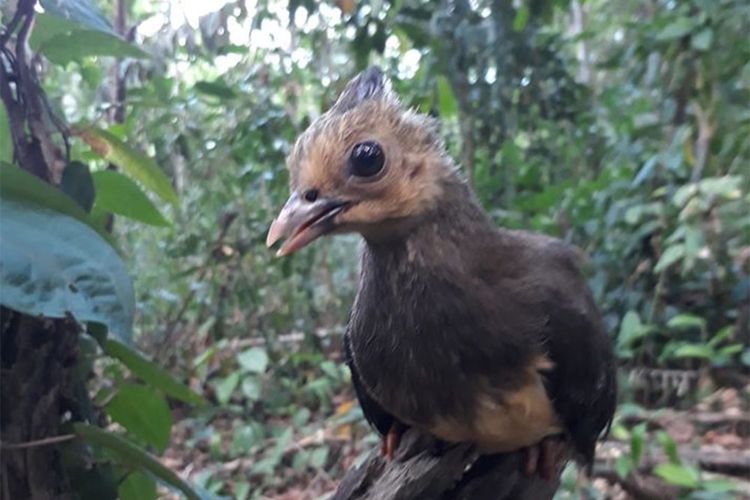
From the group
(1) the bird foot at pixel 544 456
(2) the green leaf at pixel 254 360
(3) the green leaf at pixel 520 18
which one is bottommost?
(1) the bird foot at pixel 544 456

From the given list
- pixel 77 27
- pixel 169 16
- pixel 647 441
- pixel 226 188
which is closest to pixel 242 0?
pixel 169 16

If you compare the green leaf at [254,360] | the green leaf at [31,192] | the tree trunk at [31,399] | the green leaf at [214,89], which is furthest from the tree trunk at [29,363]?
the green leaf at [254,360]

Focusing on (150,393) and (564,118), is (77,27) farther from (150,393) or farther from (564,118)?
(564,118)

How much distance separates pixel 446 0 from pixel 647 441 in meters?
1.31

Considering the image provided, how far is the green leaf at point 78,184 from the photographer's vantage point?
1.03 metres

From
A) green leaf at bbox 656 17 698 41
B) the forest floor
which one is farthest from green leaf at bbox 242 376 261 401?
green leaf at bbox 656 17 698 41

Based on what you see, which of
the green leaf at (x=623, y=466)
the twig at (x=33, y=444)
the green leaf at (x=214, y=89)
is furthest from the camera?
the green leaf at (x=623, y=466)

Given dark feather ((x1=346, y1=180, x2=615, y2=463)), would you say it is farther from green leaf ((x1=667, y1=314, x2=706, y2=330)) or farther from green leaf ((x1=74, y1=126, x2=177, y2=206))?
green leaf ((x1=667, y1=314, x2=706, y2=330))

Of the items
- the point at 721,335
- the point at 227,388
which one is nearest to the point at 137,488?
the point at 227,388

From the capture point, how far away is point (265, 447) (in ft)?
9.42

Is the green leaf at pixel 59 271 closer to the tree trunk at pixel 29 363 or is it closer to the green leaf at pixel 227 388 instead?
the tree trunk at pixel 29 363

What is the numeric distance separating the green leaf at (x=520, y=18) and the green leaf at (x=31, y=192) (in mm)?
1550

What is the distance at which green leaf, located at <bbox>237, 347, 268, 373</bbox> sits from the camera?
9.32ft

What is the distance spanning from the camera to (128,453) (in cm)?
106
